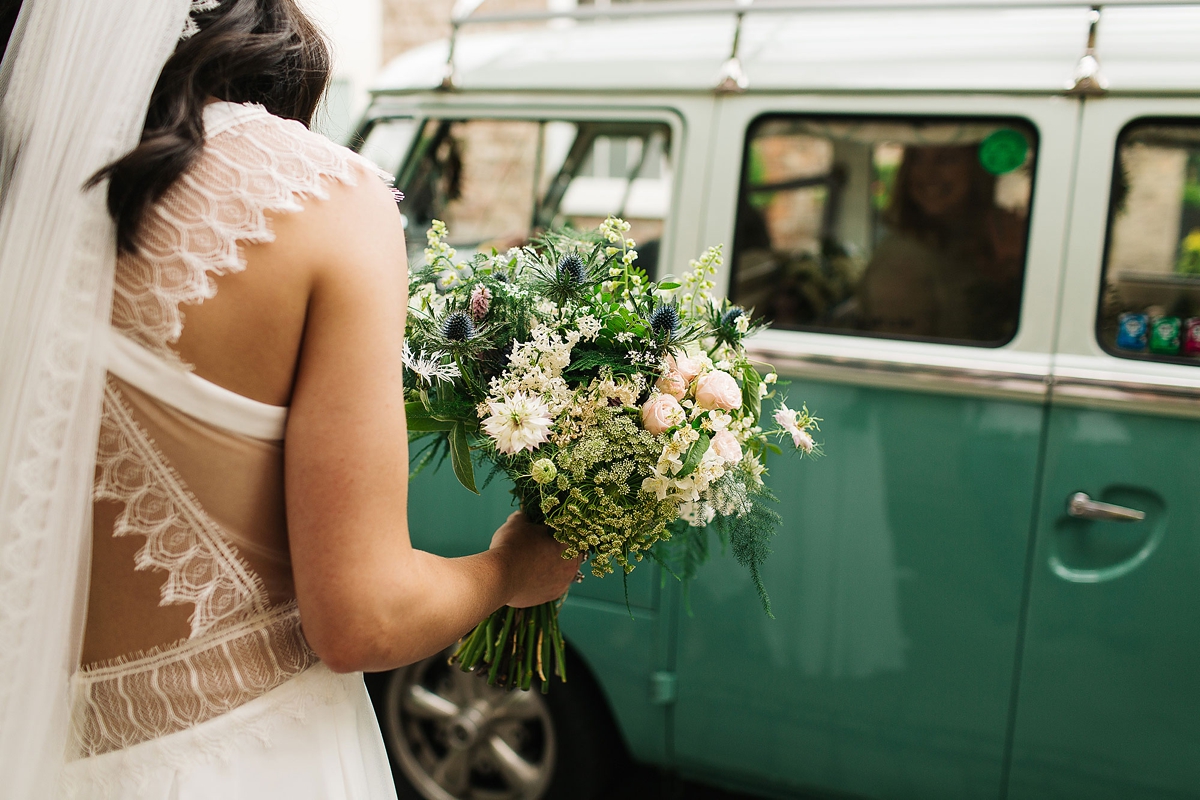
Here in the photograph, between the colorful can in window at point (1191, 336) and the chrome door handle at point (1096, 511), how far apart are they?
42 cm

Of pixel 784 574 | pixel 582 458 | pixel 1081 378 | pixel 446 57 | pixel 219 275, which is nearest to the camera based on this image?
pixel 219 275

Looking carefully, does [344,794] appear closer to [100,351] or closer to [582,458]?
[582,458]

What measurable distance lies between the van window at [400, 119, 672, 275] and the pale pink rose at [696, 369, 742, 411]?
1486 mm

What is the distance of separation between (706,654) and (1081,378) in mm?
1255

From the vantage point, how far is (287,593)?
120 centimetres

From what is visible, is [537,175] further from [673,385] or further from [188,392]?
[188,392]

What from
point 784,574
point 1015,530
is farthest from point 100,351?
point 1015,530

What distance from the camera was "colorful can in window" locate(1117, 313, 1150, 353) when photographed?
237cm

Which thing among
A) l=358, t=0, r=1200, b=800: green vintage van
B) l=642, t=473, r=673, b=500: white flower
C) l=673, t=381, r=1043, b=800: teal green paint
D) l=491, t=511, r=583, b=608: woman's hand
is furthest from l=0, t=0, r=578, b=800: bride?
l=673, t=381, r=1043, b=800: teal green paint

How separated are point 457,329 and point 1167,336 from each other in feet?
6.16

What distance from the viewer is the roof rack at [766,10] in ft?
7.59

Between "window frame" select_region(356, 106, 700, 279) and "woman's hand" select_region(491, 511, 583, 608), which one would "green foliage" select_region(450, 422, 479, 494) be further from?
"window frame" select_region(356, 106, 700, 279)

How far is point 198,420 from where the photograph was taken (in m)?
1.05

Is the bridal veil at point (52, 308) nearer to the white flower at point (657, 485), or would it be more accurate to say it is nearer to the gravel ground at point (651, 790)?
the white flower at point (657, 485)
